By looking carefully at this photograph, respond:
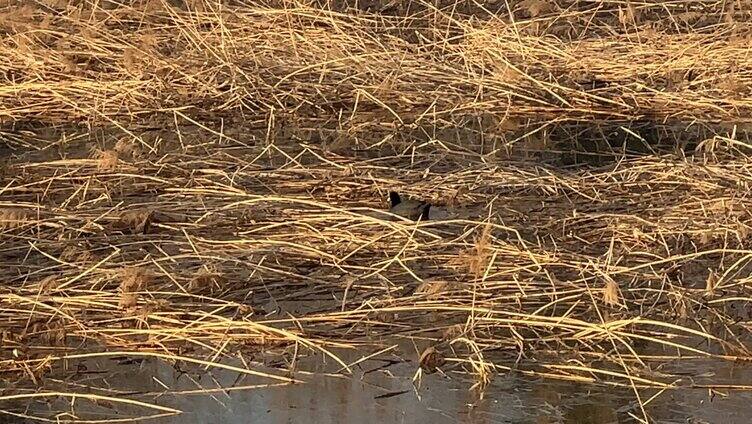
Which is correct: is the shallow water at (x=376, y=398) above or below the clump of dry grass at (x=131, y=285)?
above

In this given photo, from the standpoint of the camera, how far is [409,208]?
5.66 m

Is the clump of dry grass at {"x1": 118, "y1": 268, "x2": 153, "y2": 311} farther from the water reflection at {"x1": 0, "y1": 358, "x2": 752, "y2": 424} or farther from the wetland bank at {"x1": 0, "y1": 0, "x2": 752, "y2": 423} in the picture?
the water reflection at {"x1": 0, "y1": 358, "x2": 752, "y2": 424}

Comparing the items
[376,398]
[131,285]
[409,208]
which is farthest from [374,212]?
[376,398]

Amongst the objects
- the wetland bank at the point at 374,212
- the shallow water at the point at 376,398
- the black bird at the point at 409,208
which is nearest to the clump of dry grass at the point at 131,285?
the wetland bank at the point at 374,212

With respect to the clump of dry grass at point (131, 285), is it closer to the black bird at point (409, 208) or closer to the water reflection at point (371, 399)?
the water reflection at point (371, 399)

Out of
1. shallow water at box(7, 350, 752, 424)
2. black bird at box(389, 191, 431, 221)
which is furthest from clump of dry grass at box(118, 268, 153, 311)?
black bird at box(389, 191, 431, 221)

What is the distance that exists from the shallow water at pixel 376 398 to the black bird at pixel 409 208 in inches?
50.8

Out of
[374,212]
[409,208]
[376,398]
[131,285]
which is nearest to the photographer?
[376,398]

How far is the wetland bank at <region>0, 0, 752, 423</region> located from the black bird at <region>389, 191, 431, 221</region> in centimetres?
7

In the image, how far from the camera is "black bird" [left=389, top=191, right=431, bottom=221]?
18.4 feet

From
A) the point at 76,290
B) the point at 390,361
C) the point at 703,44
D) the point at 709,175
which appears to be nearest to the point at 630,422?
the point at 390,361

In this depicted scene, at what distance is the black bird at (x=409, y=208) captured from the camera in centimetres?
560

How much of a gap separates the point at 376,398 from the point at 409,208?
1640mm

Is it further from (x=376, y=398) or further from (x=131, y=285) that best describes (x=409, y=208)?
(x=376, y=398)
